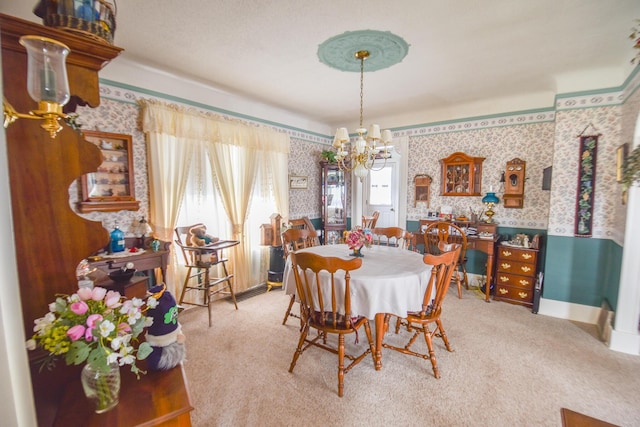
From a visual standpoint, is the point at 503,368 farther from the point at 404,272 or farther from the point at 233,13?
A: the point at 233,13

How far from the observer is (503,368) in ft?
7.49

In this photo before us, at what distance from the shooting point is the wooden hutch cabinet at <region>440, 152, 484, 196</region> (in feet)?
13.9

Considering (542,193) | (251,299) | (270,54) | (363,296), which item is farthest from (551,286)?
(270,54)

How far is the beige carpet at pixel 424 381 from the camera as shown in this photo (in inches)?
71.4

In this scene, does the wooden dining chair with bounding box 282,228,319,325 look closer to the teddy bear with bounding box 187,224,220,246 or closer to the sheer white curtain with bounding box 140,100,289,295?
the teddy bear with bounding box 187,224,220,246

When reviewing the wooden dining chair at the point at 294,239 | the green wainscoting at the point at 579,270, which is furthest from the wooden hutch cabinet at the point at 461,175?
the wooden dining chair at the point at 294,239

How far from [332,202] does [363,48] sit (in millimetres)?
3021

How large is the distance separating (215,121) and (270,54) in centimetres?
128

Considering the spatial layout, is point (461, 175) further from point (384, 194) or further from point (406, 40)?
point (406, 40)

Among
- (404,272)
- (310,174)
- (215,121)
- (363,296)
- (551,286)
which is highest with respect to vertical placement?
(215,121)

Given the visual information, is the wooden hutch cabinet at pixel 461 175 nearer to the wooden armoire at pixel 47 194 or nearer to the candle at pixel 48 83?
the wooden armoire at pixel 47 194

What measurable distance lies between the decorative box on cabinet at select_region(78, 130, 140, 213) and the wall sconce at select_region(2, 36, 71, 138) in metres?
2.22

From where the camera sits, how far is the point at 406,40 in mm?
2389

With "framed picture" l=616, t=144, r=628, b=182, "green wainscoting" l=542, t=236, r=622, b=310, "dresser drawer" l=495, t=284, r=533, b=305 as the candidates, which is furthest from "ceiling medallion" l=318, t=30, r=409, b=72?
"dresser drawer" l=495, t=284, r=533, b=305
